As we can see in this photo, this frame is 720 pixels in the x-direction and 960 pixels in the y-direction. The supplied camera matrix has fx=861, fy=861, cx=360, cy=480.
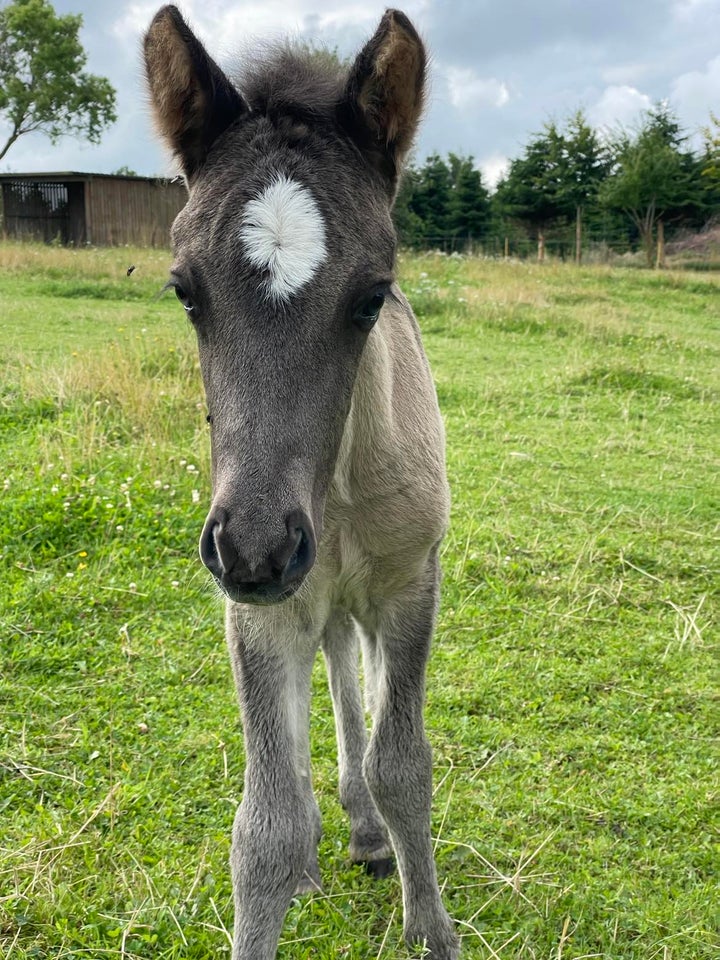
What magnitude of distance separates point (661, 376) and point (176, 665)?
24.3 feet

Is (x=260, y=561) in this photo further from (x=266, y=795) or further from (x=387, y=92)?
(x=387, y=92)

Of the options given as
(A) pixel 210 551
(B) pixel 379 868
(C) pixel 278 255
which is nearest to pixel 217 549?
(A) pixel 210 551

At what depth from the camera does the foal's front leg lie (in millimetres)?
2549

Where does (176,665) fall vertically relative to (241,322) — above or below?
below

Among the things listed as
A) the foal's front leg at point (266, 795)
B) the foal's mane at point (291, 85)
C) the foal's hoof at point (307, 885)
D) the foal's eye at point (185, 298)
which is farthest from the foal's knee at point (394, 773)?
the foal's mane at point (291, 85)

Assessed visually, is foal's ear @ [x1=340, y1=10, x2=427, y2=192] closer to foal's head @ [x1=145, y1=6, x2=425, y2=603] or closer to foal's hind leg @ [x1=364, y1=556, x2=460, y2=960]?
foal's head @ [x1=145, y1=6, x2=425, y2=603]

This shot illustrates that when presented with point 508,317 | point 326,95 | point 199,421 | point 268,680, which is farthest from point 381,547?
point 508,317

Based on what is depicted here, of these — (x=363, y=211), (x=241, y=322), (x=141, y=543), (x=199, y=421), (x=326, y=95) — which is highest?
(x=326, y=95)

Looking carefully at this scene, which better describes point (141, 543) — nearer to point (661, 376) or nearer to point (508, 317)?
point (661, 376)

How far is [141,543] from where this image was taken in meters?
5.11

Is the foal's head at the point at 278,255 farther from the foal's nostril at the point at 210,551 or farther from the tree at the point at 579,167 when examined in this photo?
the tree at the point at 579,167

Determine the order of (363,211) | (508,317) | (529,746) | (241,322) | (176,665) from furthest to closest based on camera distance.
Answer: (508,317), (176,665), (529,746), (363,211), (241,322)

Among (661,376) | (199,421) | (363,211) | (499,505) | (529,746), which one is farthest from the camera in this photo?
(661,376)

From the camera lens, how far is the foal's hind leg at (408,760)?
2729mm
